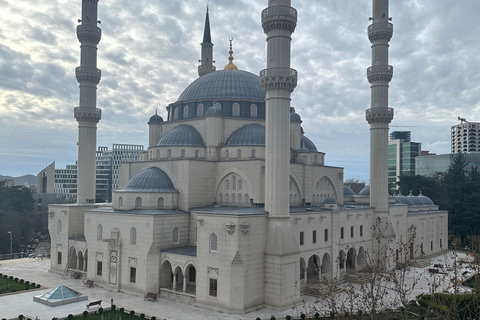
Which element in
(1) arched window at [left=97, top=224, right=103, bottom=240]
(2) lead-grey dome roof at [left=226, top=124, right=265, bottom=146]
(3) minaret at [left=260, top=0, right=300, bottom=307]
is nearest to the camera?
(3) minaret at [left=260, top=0, right=300, bottom=307]

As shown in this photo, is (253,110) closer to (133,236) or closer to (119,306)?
(133,236)

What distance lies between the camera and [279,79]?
82.3 feet

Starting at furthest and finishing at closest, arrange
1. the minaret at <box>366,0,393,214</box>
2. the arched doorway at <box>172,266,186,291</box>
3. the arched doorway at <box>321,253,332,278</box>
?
1. the minaret at <box>366,0,393,214</box>
2. the arched doorway at <box>321,253,332,278</box>
3. the arched doorway at <box>172,266,186,291</box>

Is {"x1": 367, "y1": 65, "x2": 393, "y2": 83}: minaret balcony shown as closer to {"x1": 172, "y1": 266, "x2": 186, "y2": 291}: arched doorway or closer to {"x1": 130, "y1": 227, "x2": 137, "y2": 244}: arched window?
{"x1": 172, "y1": 266, "x2": 186, "y2": 291}: arched doorway

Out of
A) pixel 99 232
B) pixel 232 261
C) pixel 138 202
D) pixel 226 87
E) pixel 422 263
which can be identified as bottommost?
pixel 422 263

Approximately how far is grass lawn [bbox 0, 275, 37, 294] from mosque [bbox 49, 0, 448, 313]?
3758mm

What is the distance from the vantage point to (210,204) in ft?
102

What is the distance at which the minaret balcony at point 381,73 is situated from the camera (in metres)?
36.1

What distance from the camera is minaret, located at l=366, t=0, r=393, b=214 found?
36031 mm

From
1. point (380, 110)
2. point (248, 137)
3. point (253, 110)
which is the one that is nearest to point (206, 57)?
point (253, 110)

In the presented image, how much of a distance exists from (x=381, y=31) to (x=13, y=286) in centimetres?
3568

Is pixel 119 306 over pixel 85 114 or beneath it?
beneath

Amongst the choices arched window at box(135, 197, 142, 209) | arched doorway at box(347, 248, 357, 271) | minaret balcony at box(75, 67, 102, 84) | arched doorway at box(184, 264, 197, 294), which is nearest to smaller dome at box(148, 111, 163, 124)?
minaret balcony at box(75, 67, 102, 84)

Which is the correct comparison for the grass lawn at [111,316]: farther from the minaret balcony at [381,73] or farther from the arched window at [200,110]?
the minaret balcony at [381,73]
